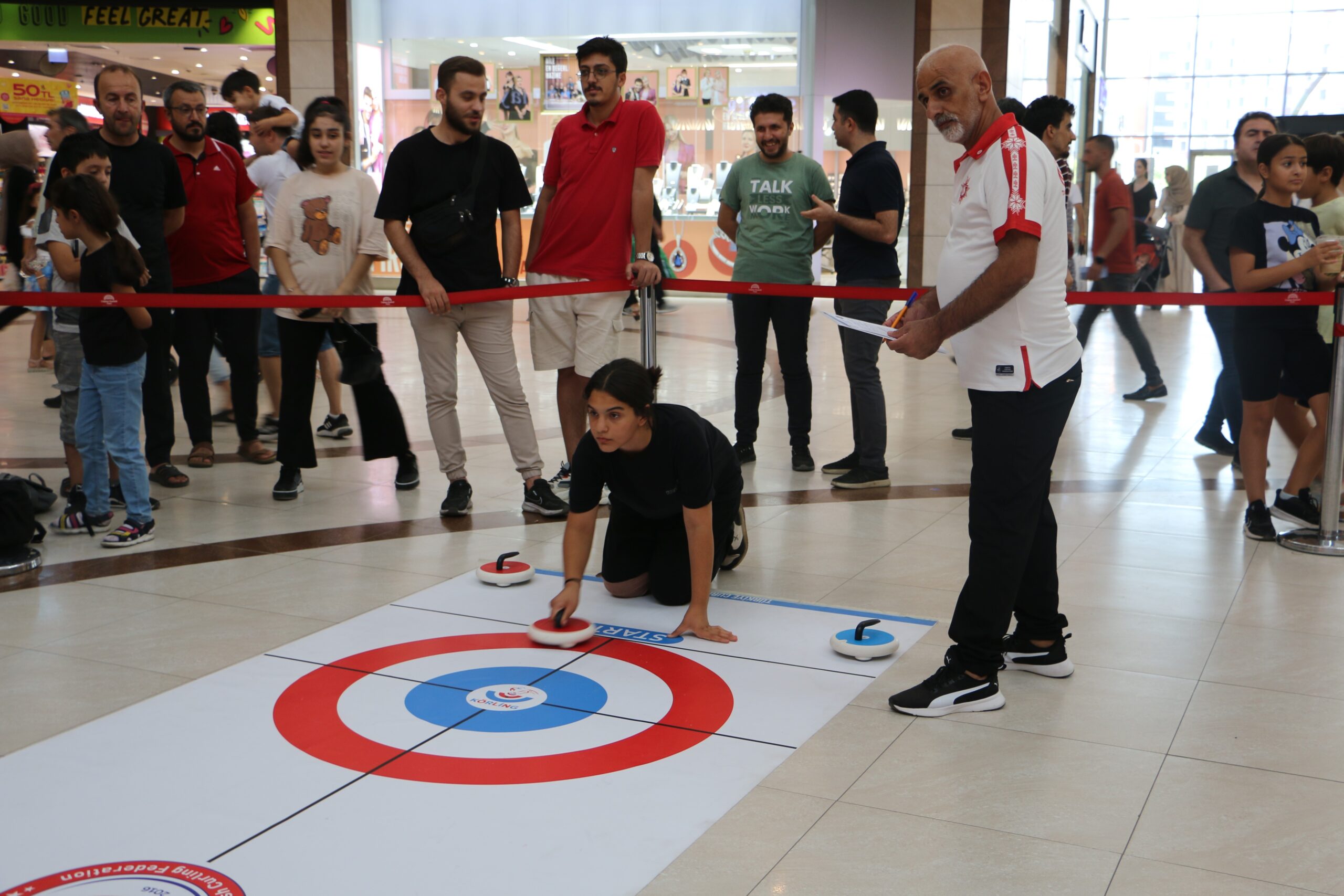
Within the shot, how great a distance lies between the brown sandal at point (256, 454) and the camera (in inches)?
245

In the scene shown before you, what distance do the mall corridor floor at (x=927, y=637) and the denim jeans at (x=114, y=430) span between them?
21 cm

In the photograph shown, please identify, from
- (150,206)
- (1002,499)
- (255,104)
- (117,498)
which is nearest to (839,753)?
(1002,499)

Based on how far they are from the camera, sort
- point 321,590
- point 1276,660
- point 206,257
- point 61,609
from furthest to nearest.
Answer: point 206,257 < point 321,590 < point 61,609 < point 1276,660

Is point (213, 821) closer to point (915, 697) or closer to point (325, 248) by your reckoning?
point (915, 697)

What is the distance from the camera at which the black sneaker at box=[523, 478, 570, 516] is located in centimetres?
511

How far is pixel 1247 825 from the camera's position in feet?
8.23

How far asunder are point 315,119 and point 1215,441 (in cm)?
483

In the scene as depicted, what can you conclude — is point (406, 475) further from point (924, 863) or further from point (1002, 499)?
point (924, 863)

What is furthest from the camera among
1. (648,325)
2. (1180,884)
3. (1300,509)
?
(648,325)

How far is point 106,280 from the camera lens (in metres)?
4.50

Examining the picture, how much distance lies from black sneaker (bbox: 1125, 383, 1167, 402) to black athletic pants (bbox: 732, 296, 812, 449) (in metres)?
3.34

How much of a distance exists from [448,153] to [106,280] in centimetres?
136

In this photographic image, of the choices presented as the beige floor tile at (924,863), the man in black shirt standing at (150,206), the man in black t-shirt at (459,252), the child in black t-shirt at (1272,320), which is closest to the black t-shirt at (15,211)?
the man in black shirt standing at (150,206)

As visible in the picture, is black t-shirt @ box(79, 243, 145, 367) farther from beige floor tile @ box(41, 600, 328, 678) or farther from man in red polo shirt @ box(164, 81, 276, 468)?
man in red polo shirt @ box(164, 81, 276, 468)
